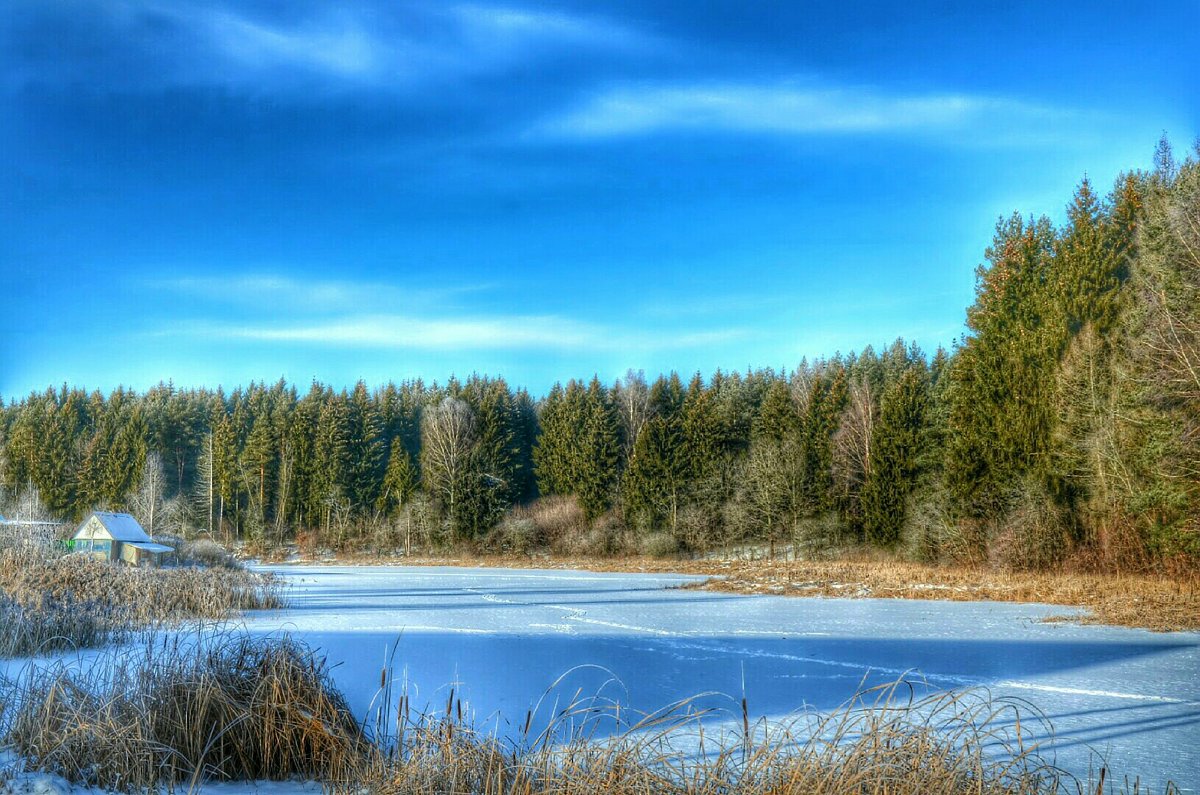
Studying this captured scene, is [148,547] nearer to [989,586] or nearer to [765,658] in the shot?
[765,658]

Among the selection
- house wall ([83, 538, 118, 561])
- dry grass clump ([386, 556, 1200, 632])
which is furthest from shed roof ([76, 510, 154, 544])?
dry grass clump ([386, 556, 1200, 632])

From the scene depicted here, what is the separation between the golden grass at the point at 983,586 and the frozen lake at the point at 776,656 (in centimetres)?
125

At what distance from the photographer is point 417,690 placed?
6641 millimetres

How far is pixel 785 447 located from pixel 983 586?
641 inches

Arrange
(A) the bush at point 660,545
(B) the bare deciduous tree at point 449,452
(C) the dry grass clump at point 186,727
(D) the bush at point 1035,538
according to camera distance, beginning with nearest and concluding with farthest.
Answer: (C) the dry grass clump at point 186,727 < (D) the bush at point 1035,538 < (A) the bush at point 660,545 < (B) the bare deciduous tree at point 449,452

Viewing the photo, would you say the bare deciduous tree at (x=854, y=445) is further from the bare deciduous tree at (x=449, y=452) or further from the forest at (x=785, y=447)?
the bare deciduous tree at (x=449, y=452)

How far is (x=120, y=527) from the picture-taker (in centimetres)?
2419

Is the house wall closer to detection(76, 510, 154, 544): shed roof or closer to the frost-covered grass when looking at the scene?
detection(76, 510, 154, 544): shed roof

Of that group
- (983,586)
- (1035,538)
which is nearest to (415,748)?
(983,586)

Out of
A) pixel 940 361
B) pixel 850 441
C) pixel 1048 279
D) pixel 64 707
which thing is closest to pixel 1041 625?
pixel 64 707

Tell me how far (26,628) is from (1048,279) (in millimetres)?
29223

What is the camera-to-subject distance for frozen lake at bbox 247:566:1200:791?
21.0ft

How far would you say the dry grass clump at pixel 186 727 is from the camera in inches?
169

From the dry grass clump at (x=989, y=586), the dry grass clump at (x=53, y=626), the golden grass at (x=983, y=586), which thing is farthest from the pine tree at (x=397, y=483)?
the dry grass clump at (x=53, y=626)
